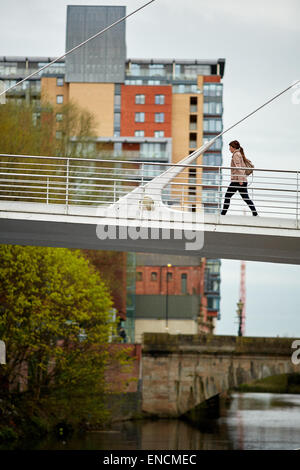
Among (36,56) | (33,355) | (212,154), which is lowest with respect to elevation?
(33,355)

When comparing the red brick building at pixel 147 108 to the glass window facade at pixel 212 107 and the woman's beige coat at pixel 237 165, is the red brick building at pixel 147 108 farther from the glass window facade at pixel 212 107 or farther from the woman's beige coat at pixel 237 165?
the woman's beige coat at pixel 237 165

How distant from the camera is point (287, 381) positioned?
6956 centimetres

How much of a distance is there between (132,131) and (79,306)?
1751 inches

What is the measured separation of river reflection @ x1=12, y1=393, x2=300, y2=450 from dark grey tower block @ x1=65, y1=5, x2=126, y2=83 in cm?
2953

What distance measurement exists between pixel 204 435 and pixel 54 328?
12.2m

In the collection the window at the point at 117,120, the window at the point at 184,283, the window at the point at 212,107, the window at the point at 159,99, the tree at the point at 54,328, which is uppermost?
the window at the point at 212,107

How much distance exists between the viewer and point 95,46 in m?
71.6

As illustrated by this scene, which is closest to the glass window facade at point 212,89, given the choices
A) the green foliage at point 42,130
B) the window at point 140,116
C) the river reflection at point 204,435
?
the window at point 140,116

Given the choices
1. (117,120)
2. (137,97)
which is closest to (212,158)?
(137,97)

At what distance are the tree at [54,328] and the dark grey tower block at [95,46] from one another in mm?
33910

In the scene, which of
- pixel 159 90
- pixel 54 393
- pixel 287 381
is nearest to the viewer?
pixel 54 393

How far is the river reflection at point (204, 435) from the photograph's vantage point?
3756 centimetres

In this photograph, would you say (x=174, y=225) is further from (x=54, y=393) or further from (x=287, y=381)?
Answer: (x=287, y=381)
